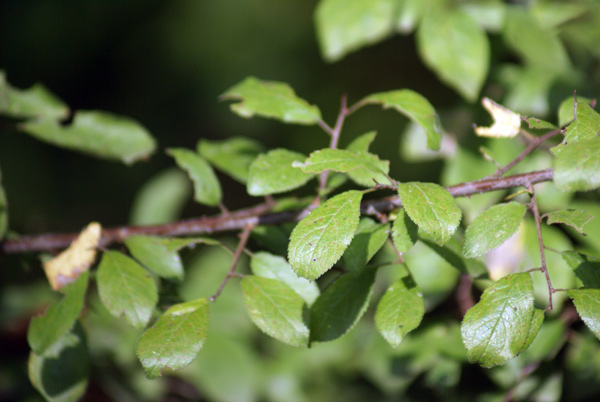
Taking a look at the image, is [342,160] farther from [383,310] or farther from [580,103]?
[580,103]

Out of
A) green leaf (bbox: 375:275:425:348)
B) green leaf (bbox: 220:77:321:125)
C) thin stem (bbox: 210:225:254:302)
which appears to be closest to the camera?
green leaf (bbox: 375:275:425:348)

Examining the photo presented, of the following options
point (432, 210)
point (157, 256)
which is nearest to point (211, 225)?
point (157, 256)

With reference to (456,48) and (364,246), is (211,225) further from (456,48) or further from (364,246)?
(456,48)

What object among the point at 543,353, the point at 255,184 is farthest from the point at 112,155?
the point at 543,353

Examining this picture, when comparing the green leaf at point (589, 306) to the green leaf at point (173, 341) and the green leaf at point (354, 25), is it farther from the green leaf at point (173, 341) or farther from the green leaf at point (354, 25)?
the green leaf at point (354, 25)

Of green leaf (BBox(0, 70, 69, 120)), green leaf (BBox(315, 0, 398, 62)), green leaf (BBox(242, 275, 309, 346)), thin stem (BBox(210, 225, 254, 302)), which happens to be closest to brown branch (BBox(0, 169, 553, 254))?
thin stem (BBox(210, 225, 254, 302))

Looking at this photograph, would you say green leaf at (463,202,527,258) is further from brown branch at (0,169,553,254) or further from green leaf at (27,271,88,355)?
green leaf at (27,271,88,355)
